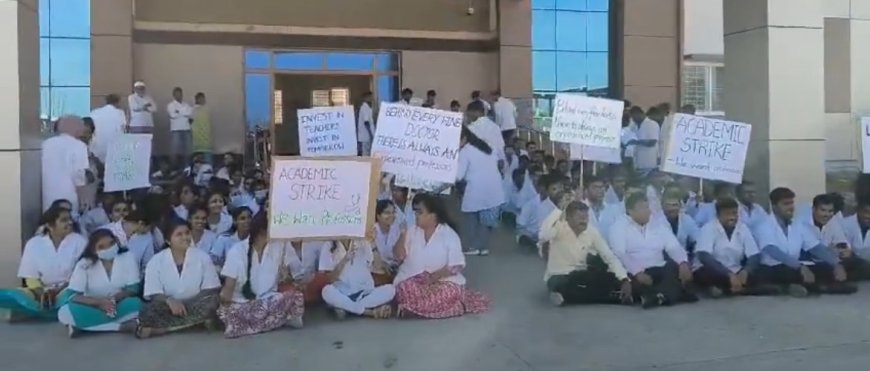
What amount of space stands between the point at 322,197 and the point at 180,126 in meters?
10.4

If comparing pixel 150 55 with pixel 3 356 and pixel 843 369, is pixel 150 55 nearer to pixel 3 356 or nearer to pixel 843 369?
pixel 3 356

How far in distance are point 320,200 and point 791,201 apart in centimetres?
461

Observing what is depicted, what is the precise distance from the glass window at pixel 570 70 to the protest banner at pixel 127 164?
1163 cm

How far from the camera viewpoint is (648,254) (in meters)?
8.41

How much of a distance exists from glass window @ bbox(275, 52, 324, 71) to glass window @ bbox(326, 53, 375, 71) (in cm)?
21

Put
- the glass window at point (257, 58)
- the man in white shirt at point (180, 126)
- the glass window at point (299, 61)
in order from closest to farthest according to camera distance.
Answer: the man in white shirt at point (180, 126)
the glass window at point (257, 58)
the glass window at point (299, 61)

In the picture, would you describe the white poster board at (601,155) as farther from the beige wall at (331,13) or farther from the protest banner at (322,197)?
the beige wall at (331,13)

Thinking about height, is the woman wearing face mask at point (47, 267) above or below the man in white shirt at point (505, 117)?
below

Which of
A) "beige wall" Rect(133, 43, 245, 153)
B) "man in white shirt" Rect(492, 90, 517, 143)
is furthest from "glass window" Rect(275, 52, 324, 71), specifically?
"man in white shirt" Rect(492, 90, 517, 143)

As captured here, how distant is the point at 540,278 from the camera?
9648 millimetres

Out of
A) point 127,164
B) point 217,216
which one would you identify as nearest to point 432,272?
point 217,216

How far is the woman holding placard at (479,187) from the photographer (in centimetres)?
1084

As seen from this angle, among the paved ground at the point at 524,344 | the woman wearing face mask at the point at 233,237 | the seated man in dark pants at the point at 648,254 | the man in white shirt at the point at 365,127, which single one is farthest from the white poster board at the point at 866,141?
the man in white shirt at the point at 365,127

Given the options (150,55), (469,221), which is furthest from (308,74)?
(469,221)
